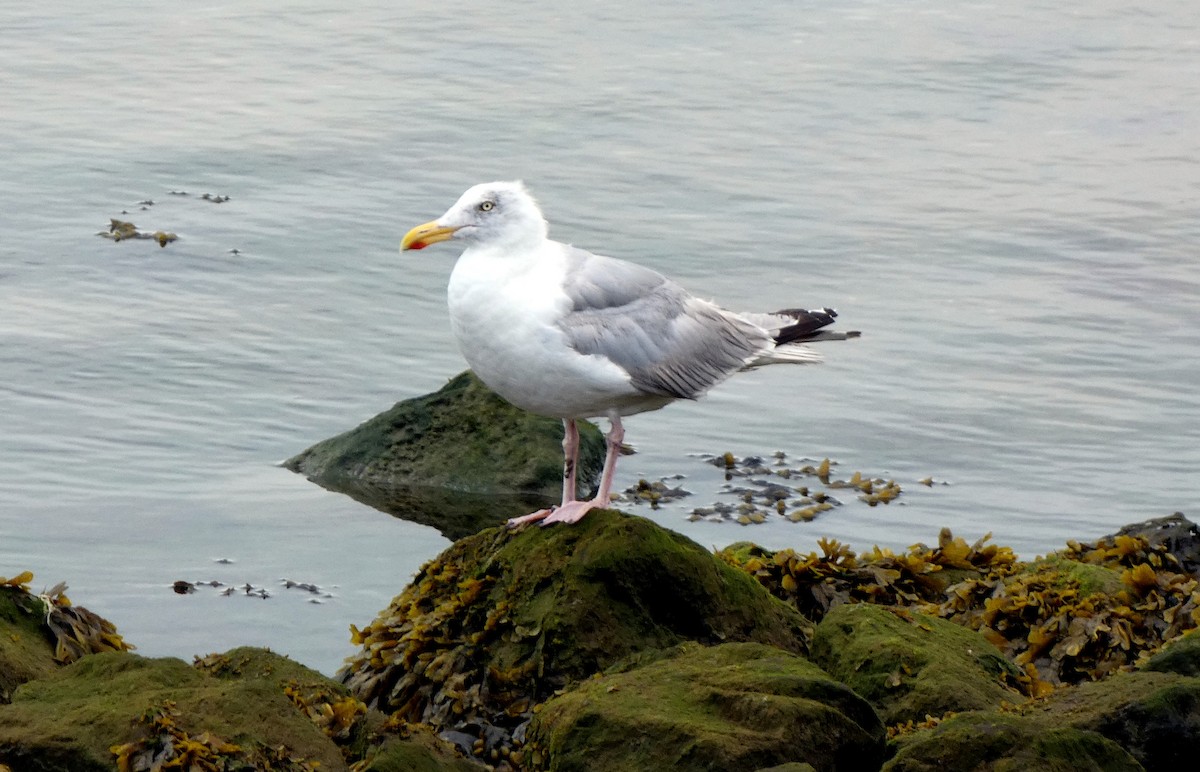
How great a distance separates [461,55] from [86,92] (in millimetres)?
4598

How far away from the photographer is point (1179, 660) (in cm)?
626

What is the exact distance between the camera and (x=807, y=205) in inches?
683

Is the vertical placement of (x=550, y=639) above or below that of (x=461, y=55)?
below

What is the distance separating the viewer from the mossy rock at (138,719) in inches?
214

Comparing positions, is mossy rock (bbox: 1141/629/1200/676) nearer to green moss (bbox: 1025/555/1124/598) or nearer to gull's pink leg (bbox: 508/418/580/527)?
green moss (bbox: 1025/555/1124/598)

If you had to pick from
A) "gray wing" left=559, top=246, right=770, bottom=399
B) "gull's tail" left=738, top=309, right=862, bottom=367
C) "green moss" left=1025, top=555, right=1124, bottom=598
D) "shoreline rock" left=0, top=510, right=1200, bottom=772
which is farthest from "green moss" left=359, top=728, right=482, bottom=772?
"gull's tail" left=738, top=309, right=862, bottom=367

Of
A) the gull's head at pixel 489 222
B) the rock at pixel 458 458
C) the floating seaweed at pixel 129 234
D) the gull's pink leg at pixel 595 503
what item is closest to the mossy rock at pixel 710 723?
the gull's pink leg at pixel 595 503

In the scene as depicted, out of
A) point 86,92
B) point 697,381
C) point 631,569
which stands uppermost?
point 86,92

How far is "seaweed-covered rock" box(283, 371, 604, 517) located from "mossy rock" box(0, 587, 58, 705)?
4.08m

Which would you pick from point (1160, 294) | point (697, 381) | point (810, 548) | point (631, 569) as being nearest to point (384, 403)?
point (810, 548)

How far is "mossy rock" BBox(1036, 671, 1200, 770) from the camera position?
224 inches

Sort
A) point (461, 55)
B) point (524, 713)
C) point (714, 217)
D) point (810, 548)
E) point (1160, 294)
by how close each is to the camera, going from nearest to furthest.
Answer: point (524, 713), point (810, 548), point (1160, 294), point (714, 217), point (461, 55)

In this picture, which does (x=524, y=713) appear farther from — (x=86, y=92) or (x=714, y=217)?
(x=86, y=92)

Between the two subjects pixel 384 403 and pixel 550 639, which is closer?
pixel 550 639
